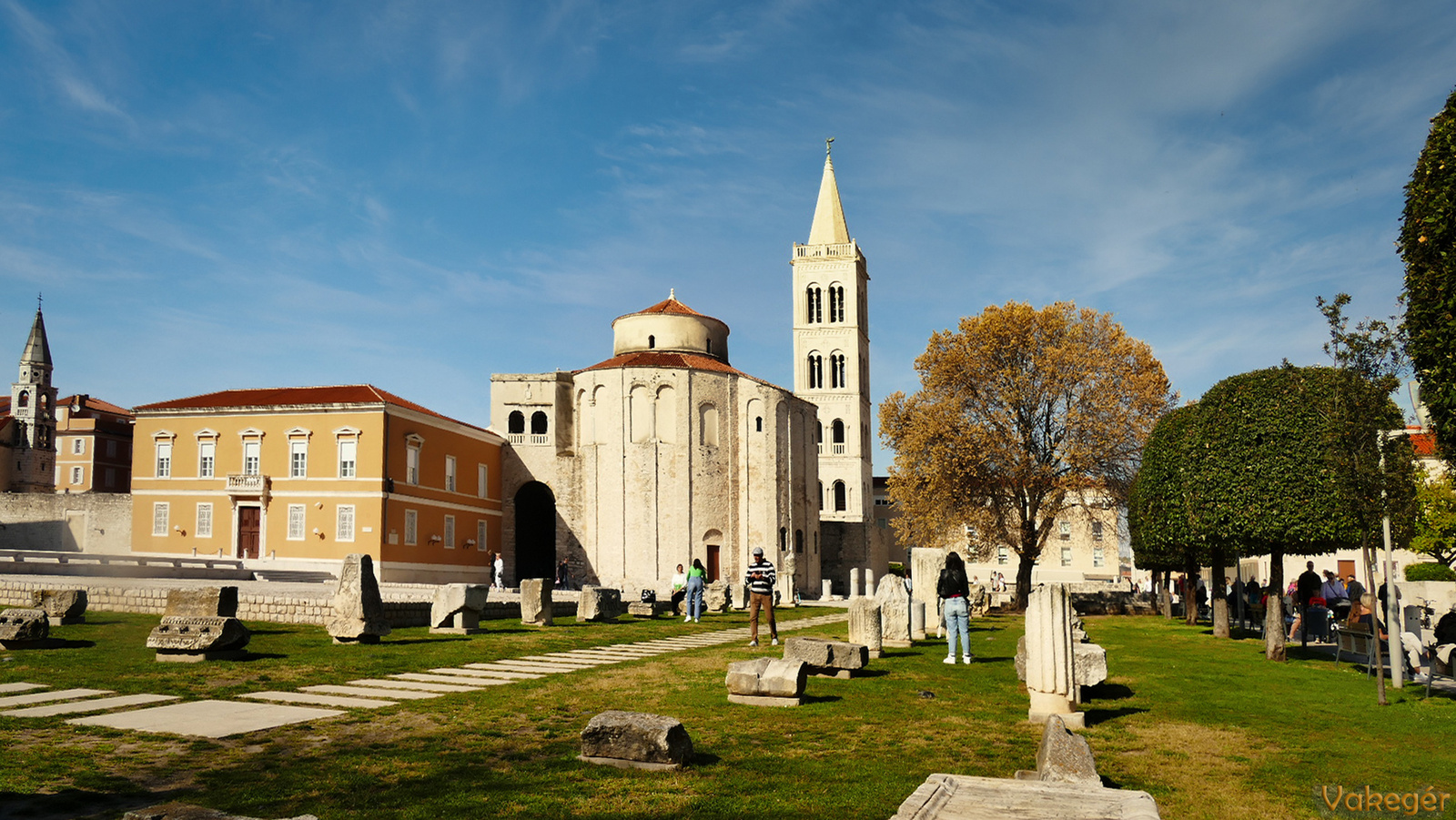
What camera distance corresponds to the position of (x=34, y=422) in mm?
76250

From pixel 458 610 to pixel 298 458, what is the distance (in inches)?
1038

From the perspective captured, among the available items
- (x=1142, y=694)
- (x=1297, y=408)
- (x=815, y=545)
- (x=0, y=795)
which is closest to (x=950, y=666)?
(x=1142, y=694)

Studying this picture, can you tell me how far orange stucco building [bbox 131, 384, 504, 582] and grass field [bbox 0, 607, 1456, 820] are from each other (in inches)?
→ 1034

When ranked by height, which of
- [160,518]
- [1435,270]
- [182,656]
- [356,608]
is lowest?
[182,656]

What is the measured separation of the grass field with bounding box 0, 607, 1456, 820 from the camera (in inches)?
228

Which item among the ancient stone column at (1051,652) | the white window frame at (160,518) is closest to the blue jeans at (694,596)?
the ancient stone column at (1051,652)

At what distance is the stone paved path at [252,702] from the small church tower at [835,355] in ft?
189

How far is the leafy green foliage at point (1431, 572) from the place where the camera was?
3828 centimetres

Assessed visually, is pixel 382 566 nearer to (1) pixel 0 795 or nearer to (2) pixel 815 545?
(2) pixel 815 545

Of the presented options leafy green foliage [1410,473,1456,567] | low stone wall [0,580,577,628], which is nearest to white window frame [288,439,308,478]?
low stone wall [0,580,577,628]

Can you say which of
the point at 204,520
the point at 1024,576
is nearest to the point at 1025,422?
the point at 1024,576

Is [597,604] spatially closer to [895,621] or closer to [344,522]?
[895,621]

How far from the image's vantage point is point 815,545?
57312 millimetres

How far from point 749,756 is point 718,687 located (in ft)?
12.3
